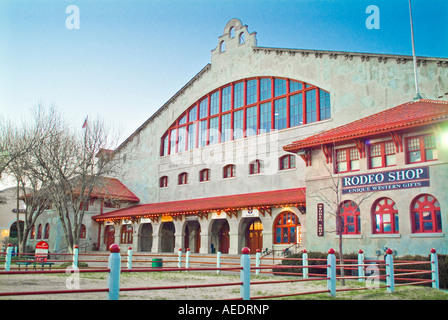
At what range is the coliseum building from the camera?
20.8 meters

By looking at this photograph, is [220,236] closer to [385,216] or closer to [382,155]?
[385,216]

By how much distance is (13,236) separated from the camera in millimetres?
59344

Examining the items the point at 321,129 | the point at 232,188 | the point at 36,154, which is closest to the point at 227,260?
the point at 232,188

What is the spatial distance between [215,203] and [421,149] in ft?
60.6

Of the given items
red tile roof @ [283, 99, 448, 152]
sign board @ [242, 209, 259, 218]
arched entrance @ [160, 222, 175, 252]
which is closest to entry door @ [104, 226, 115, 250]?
arched entrance @ [160, 222, 175, 252]

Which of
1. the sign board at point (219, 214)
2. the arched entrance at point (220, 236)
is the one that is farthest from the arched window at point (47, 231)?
the sign board at point (219, 214)

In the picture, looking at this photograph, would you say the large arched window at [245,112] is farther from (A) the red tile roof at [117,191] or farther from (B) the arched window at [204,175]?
(A) the red tile roof at [117,191]

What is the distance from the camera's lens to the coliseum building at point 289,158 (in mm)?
20812

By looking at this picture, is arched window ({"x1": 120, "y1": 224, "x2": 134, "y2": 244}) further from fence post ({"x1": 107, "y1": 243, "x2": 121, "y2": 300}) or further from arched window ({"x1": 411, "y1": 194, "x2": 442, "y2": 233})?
fence post ({"x1": 107, "y1": 243, "x2": 121, "y2": 300})

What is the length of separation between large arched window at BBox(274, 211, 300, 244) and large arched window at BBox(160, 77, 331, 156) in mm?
7600

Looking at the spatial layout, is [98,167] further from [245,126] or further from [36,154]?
[245,126]

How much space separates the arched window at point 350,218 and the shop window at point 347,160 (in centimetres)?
179

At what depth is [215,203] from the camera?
116 ft
